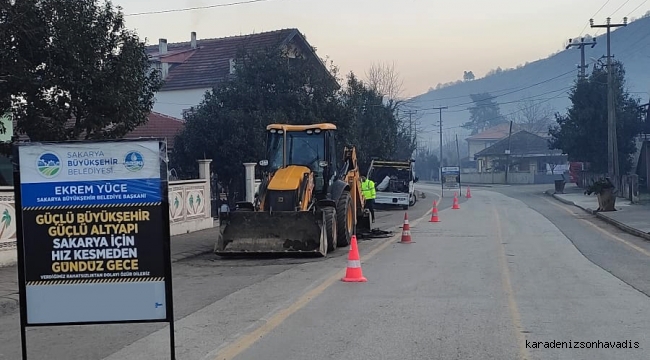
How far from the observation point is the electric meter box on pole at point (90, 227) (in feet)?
21.4

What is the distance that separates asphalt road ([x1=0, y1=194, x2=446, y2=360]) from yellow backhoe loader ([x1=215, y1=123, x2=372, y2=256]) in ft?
1.42

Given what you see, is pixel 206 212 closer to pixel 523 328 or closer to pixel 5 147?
pixel 5 147

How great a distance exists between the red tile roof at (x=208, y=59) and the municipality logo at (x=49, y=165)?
117 feet

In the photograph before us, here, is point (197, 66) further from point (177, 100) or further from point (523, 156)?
point (523, 156)

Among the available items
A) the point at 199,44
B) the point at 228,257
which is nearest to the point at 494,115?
the point at 199,44

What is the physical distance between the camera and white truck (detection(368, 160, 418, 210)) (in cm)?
4222

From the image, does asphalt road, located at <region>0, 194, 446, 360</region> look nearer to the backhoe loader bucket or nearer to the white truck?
the backhoe loader bucket

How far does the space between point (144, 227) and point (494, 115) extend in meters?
186

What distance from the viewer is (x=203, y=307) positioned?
35.6ft

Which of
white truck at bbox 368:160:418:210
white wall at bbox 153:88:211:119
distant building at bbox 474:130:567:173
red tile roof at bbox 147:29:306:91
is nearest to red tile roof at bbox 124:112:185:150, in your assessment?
red tile roof at bbox 147:29:306:91

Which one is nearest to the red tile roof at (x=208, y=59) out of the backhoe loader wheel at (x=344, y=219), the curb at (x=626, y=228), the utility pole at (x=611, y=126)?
the utility pole at (x=611, y=126)

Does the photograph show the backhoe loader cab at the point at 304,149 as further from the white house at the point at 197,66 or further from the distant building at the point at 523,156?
the distant building at the point at 523,156

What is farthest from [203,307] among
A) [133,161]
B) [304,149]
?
[304,149]

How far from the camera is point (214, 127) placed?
31328 mm
